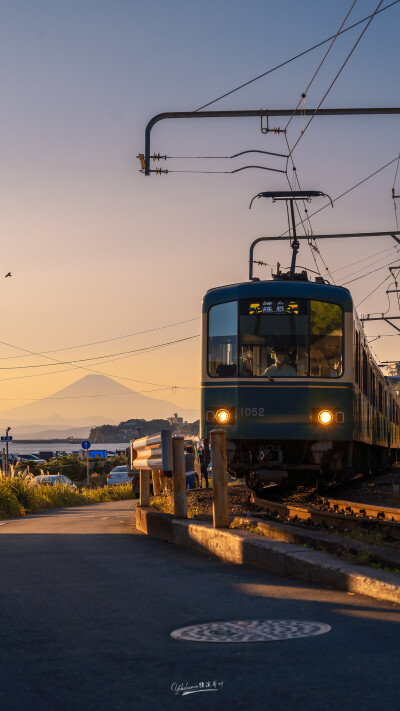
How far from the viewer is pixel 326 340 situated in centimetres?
1545

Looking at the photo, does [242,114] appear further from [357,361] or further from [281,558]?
[281,558]

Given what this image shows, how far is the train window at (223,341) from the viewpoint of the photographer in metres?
15.4

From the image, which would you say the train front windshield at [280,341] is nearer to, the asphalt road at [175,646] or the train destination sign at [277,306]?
the train destination sign at [277,306]

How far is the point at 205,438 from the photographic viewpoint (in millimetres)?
16016

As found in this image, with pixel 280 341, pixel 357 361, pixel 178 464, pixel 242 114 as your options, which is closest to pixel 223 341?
pixel 280 341

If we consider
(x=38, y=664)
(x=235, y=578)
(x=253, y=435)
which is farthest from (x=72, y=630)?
(x=253, y=435)

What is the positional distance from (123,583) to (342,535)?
8.40 ft

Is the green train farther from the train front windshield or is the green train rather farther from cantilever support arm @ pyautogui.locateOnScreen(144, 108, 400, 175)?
cantilever support arm @ pyautogui.locateOnScreen(144, 108, 400, 175)

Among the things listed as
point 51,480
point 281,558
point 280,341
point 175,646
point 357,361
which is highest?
point 280,341

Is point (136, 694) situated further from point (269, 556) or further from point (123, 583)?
point (269, 556)

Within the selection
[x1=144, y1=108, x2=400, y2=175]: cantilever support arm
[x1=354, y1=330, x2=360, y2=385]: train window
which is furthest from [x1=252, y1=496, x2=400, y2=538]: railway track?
[x1=144, y1=108, x2=400, y2=175]: cantilever support arm

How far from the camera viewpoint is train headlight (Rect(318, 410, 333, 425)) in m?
15.0

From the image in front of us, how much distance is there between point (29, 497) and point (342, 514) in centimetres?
1243

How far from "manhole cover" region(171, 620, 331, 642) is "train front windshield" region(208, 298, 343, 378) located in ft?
33.3
